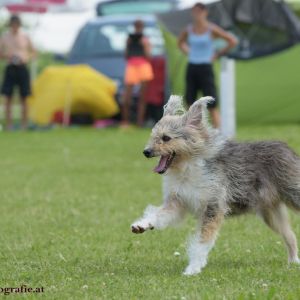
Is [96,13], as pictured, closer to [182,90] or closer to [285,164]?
[182,90]

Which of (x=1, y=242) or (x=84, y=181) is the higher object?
(x=1, y=242)

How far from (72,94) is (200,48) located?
632cm

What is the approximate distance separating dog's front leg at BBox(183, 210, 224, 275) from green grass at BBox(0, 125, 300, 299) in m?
0.11

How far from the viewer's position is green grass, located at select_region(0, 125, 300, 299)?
5727 mm

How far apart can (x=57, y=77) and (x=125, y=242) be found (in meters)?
13.0

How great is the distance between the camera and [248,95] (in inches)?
742

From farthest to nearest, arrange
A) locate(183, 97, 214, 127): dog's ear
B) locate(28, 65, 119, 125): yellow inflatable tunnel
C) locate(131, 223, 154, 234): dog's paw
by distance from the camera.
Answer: locate(28, 65, 119, 125): yellow inflatable tunnel
locate(183, 97, 214, 127): dog's ear
locate(131, 223, 154, 234): dog's paw

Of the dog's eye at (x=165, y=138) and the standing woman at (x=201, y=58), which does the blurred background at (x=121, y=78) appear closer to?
the standing woman at (x=201, y=58)

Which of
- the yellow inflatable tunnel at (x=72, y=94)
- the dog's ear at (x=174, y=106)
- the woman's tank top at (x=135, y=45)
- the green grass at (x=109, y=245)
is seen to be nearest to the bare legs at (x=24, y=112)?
the yellow inflatable tunnel at (x=72, y=94)

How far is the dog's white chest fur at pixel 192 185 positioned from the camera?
6.46 meters

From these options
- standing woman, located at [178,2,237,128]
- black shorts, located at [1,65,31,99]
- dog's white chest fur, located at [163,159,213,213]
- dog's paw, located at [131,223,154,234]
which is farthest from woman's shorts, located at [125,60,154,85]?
dog's paw, located at [131,223,154,234]

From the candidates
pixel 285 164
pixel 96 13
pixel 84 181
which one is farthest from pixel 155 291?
pixel 96 13

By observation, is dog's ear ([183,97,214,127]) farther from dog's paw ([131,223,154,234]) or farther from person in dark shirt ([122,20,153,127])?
person in dark shirt ([122,20,153,127])

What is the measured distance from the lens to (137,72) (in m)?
18.6
